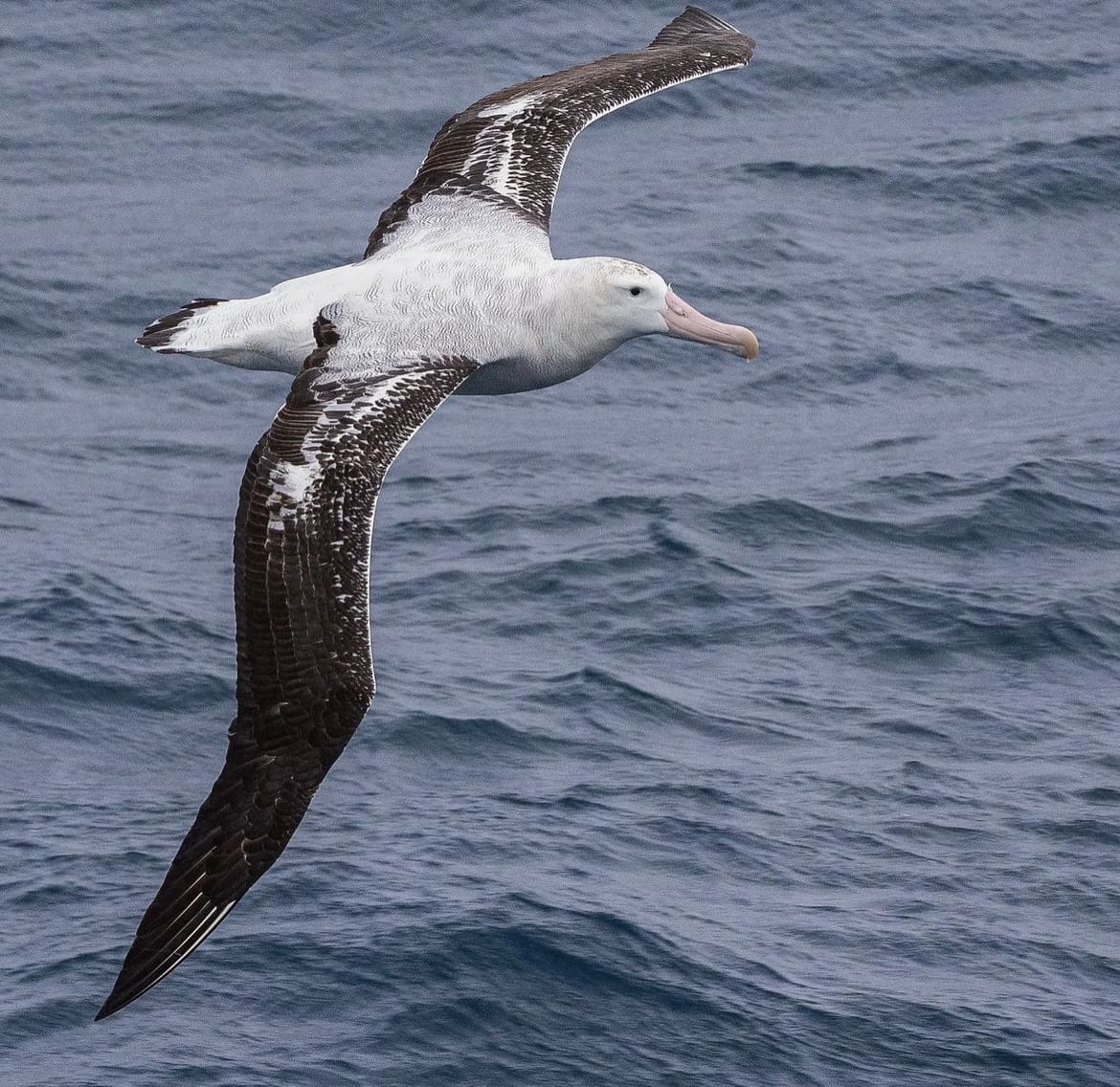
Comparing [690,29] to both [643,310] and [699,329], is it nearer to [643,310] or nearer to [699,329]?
[699,329]

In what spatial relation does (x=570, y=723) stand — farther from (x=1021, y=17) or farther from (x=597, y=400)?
(x=1021, y=17)

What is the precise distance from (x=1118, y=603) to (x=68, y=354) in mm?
10704

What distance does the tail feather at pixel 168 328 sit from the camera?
45.4ft

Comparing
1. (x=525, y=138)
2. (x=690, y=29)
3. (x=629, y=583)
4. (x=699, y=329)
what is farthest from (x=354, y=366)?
(x=629, y=583)

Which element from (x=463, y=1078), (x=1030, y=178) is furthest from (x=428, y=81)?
(x=463, y=1078)

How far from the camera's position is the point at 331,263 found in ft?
87.7

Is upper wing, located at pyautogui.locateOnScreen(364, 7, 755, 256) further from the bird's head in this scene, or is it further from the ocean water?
the ocean water

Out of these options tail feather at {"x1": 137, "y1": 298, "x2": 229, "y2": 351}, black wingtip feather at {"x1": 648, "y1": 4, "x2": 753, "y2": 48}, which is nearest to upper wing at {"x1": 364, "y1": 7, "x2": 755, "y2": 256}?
black wingtip feather at {"x1": 648, "y1": 4, "x2": 753, "y2": 48}

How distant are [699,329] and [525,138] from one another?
2448 millimetres

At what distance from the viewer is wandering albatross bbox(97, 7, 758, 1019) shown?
38.2 feet

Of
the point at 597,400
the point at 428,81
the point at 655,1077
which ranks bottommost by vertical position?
the point at 655,1077

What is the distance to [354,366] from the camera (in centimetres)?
1276

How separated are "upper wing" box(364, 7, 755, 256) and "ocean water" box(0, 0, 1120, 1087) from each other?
14.1ft

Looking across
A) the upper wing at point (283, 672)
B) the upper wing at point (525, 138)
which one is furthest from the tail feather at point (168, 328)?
the upper wing at point (283, 672)
